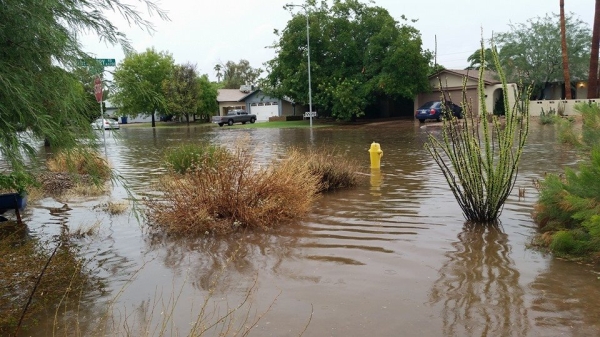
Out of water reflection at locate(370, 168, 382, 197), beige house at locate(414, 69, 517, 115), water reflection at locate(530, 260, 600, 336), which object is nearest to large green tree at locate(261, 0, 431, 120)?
beige house at locate(414, 69, 517, 115)

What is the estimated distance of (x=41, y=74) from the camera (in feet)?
17.1

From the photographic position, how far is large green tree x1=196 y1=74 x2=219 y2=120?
62037 mm

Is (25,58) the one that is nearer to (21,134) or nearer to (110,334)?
(21,134)

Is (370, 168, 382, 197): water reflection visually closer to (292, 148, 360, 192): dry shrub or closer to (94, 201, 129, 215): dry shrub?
(292, 148, 360, 192): dry shrub

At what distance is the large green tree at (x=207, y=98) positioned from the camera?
62037mm

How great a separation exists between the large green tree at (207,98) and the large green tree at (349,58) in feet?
72.4

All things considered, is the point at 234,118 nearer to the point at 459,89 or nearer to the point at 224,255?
the point at 459,89

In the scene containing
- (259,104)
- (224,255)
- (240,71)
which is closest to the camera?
(224,255)

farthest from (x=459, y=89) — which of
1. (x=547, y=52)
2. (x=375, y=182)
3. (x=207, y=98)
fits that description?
(x=207, y=98)

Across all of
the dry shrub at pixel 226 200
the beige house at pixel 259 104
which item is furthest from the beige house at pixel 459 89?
the dry shrub at pixel 226 200

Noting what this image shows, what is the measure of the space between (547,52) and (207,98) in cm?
3748

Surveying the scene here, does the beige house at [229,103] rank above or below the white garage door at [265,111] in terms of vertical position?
above

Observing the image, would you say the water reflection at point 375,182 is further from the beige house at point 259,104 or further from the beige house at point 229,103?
the beige house at point 229,103

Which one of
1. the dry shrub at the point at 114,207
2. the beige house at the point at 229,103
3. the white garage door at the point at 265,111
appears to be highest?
the beige house at the point at 229,103
